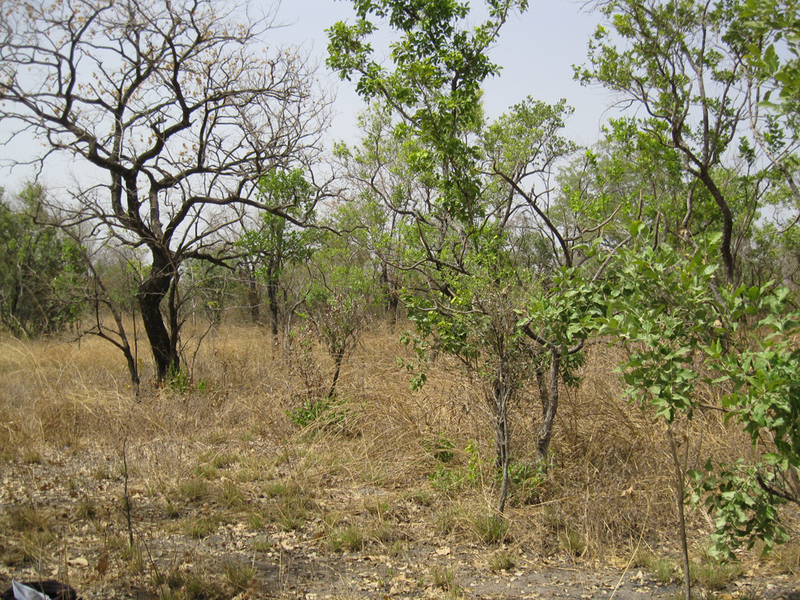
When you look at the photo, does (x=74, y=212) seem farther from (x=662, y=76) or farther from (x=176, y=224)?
(x=662, y=76)

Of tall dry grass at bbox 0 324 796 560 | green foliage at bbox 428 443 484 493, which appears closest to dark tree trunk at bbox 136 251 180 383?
tall dry grass at bbox 0 324 796 560

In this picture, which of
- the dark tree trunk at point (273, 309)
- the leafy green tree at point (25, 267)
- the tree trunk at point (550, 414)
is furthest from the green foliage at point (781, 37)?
the leafy green tree at point (25, 267)

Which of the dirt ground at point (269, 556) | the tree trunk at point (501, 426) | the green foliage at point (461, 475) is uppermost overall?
the tree trunk at point (501, 426)

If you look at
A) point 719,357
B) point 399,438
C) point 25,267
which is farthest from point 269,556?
point 25,267

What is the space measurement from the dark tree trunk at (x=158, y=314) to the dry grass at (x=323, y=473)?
3.92 ft

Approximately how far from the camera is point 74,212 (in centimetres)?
838

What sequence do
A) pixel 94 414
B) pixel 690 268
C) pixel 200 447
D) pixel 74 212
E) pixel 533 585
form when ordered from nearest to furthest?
1. pixel 690 268
2. pixel 533 585
3. pixel 200 447
4. pixel 94 414
5. pixel 74 212

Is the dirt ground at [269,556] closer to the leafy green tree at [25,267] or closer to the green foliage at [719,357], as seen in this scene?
the green foliage at [719,357]

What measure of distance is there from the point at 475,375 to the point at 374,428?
64.8 inches

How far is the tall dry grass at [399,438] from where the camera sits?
4.49 m

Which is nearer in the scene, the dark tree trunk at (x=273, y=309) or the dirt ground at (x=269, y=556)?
the dirt ground at (x=269, y=556)

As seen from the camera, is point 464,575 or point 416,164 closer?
point 464,575

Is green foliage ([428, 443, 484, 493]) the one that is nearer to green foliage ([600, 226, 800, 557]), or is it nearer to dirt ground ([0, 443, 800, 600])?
dirt ground ([0, 443, 800, 600])

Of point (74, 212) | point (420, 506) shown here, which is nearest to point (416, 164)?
point (420, 506)
